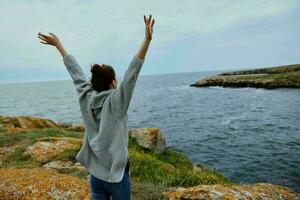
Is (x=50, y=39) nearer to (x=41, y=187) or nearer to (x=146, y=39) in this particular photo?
(x=146, y=39)

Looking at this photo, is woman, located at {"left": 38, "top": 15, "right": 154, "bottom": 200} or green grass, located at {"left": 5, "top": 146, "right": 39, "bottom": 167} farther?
green grass, located at {"left": 5, "top": 146, "right": 39, "bottom": 167}

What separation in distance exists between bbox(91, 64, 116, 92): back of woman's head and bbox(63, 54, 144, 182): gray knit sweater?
120 mm

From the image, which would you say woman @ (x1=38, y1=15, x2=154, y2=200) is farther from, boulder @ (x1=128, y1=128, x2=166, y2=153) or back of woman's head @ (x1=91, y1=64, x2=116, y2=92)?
boulder @ (x1=128, y1=128, x2=166, y2=153)

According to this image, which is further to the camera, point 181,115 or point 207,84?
point 207,84

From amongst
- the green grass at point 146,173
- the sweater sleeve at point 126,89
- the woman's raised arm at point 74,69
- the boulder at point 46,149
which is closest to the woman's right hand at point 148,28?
the sweater sleeve at point 126,89

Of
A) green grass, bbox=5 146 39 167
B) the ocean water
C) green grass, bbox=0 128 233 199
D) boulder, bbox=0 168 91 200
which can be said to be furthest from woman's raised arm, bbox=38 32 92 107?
the ocean water

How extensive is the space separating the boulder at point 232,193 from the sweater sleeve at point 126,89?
113 inches

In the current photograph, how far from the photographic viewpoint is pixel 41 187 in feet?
18.8

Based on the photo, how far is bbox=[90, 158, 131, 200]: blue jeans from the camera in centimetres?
345

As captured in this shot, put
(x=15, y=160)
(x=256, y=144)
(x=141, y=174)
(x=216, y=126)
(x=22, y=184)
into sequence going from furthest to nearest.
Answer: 1. (x=216, y=126)
2. (x=256, y=144)
3. (x=15, y=160)
4. (x=141, y=174)
5. (x=22, y=184)

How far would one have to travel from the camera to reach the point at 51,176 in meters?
6.17

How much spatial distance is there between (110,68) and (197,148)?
23.2 metres

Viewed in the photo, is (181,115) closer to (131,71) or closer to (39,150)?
(39,150)

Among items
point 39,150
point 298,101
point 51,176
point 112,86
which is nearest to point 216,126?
point 298,101
